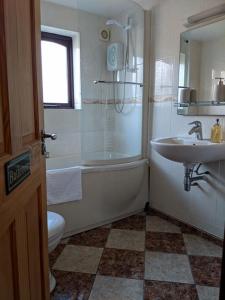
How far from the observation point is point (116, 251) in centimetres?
182

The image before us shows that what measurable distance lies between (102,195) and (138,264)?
661 mm

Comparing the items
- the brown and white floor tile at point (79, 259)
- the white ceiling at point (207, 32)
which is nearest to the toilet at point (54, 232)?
the brown and white floor tile at point (79, 259)

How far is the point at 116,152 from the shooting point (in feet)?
7.98

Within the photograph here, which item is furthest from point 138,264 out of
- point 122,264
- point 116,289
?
point 116,289

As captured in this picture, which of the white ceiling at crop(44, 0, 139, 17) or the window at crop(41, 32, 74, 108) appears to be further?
the window at crop(41, 32, 74, 108)

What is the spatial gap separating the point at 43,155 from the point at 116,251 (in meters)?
1.14

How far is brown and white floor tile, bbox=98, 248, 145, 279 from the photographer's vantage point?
61.7 inches

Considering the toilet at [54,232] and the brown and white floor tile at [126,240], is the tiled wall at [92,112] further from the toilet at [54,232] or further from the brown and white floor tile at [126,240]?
the toilet at [54,232]

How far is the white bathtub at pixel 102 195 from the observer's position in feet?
6.59

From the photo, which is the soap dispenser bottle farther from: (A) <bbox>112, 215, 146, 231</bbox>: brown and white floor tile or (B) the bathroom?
(A) <bbox>112, 215, 146, 231</bbox>: brown and white floor tile

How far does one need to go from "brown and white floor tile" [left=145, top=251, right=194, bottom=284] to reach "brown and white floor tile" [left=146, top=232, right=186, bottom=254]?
2.6 inches

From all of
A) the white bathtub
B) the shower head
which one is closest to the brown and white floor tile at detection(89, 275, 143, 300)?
the white bathtub

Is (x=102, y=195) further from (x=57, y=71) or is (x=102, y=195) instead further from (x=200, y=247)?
(x=57, y=71)

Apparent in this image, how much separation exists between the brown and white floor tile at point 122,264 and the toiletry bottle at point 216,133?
39.6 inches
